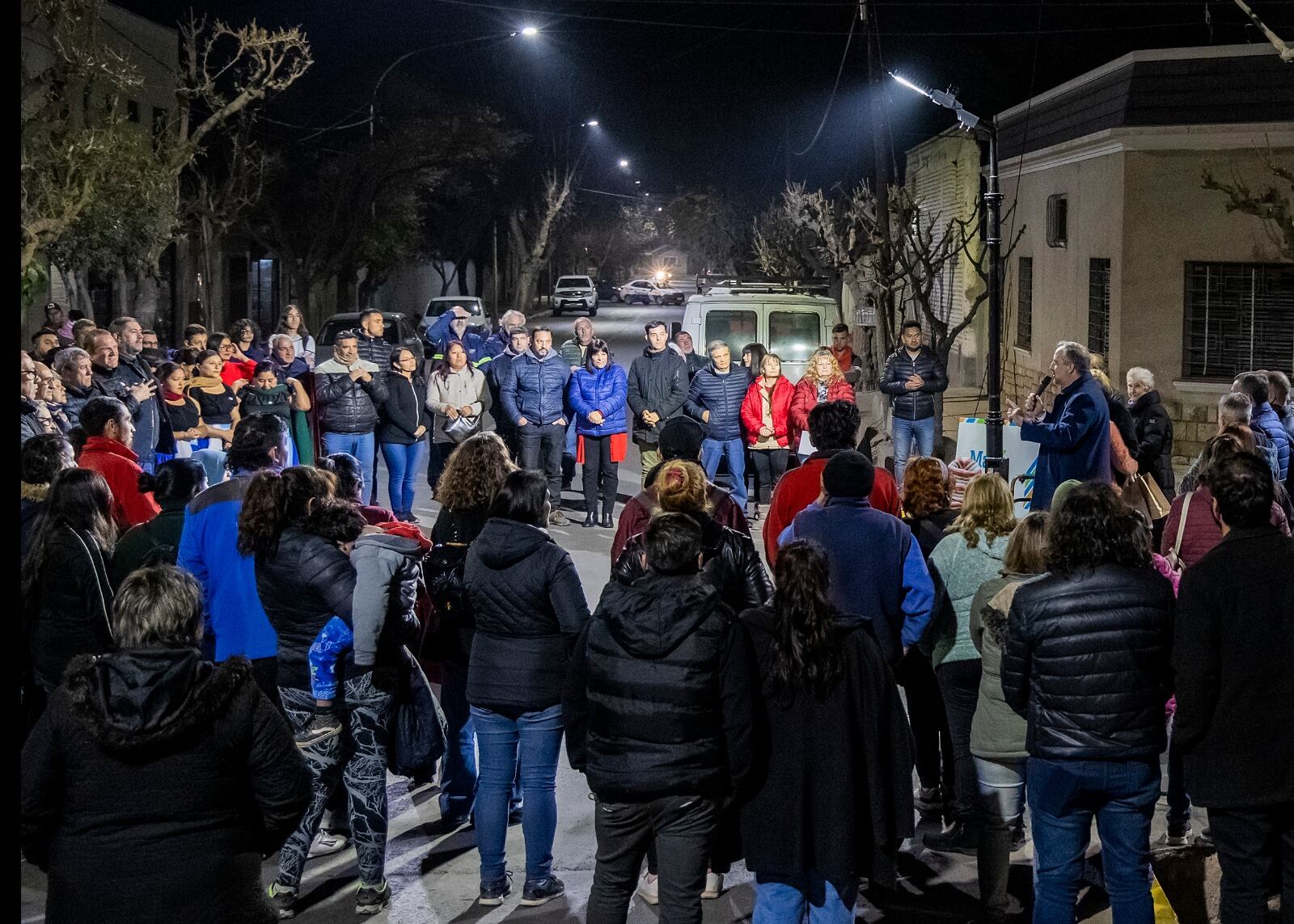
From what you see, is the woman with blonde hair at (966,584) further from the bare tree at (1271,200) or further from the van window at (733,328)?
the bare tree at (1271,200)

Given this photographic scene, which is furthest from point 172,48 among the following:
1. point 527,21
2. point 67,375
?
point 67,375

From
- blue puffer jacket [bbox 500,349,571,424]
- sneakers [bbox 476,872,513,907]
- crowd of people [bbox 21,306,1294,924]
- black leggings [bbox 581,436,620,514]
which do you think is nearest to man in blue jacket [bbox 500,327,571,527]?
blue puffer jacket [bbox 500,349,571,424]

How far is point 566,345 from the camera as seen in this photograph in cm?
1647

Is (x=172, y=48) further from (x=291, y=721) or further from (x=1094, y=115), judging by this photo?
(x=291, y=721)

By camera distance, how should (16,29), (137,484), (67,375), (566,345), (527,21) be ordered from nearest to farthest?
1. (16,29)
2. (137,484)
3. (67,375)
4. (566,345)
5. (527,21)

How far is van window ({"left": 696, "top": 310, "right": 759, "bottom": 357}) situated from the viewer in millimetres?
17766

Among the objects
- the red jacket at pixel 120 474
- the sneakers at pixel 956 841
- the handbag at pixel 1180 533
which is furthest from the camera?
the red jacket at pixel 120 474

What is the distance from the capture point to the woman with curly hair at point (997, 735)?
5617mm

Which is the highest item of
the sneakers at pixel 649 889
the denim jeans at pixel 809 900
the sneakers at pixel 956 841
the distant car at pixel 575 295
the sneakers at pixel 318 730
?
the distant car at pixel 575 295

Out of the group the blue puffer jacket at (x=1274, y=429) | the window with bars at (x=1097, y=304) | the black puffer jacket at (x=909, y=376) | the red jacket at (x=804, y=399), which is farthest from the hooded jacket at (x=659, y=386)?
the window with bars at (x=1097, y=304)

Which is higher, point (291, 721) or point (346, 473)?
point (346, 473)

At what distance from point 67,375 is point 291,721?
616cm

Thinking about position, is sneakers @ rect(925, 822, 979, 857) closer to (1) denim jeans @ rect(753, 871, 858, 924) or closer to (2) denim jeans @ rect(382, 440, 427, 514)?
(1) denim jeans @ rect(753, 871, 858, 924)

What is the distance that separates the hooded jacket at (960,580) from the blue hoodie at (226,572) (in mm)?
2798
